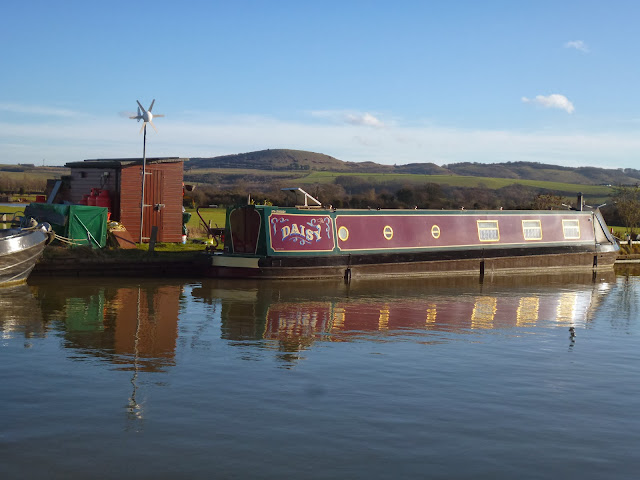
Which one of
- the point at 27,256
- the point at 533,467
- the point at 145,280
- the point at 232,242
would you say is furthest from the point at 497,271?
the point at 533,467

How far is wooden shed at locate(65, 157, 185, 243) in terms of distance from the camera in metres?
27.9

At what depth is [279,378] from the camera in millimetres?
11703

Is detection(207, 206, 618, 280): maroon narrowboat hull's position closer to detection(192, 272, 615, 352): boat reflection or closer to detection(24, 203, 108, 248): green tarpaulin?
detection(192, 272, 615, 352): boat reflection

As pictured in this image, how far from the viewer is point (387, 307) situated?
19.8 metres

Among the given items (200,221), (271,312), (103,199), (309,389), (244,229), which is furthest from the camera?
(200,221)

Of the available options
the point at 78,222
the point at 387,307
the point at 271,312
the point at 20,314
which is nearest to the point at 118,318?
the point at 20,314

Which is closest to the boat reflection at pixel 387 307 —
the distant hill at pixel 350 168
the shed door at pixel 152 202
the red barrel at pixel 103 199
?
the shed door at pixel 152 202

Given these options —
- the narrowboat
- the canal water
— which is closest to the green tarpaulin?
the narrowboat

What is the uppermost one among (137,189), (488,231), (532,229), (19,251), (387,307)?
(137,189)

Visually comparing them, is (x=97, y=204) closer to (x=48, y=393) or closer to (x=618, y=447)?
(x=48, y=393)

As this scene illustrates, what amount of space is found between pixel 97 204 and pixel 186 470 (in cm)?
2126

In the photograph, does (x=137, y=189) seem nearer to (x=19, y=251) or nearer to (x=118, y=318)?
(x=19, y=251)

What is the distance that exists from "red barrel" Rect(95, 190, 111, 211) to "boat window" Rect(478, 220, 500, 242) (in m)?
14.1

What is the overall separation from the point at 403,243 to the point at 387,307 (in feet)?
26.0
